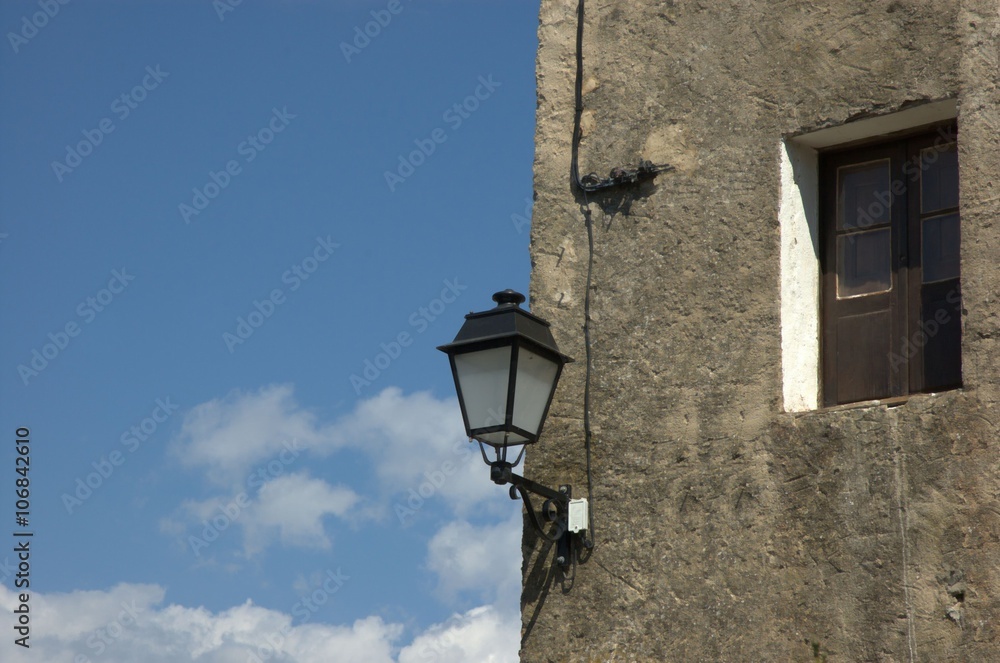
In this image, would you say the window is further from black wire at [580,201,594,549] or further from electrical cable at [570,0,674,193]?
black wire at [580,201,594,549]

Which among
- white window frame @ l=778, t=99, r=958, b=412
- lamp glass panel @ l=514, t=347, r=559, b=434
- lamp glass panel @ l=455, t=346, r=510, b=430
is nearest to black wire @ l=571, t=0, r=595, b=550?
lamp glass panel @ l=514, t=347, r=559, b=434

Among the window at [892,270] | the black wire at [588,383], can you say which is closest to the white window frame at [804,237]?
the window at [892,270]

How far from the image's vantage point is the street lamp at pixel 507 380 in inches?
194

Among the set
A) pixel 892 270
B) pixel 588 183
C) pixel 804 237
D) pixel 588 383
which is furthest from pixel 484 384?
pixel 892 270

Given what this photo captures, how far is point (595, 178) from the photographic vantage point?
5.52m

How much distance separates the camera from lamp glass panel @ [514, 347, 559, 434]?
495 cm

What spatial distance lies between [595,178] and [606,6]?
2.45 ft

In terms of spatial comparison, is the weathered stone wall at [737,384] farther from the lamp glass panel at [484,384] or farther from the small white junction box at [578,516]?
the lamp glass panel at [484,384]

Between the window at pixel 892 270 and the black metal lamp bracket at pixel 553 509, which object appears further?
the black metal lamp bracket at pixel 553 509

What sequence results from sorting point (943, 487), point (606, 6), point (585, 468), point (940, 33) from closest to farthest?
point (943, 487), point (940, 33), point (585, 468), point (606, 6)

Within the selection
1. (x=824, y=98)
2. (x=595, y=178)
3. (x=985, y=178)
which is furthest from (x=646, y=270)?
(x=985, y=178)

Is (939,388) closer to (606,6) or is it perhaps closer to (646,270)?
(646,270)

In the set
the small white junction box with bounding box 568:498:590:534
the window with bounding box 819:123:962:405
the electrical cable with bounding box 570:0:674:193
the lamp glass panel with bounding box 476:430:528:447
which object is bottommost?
the small white junction box with bounding box 568:498:590:534

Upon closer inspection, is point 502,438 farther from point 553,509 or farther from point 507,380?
point 553,509
